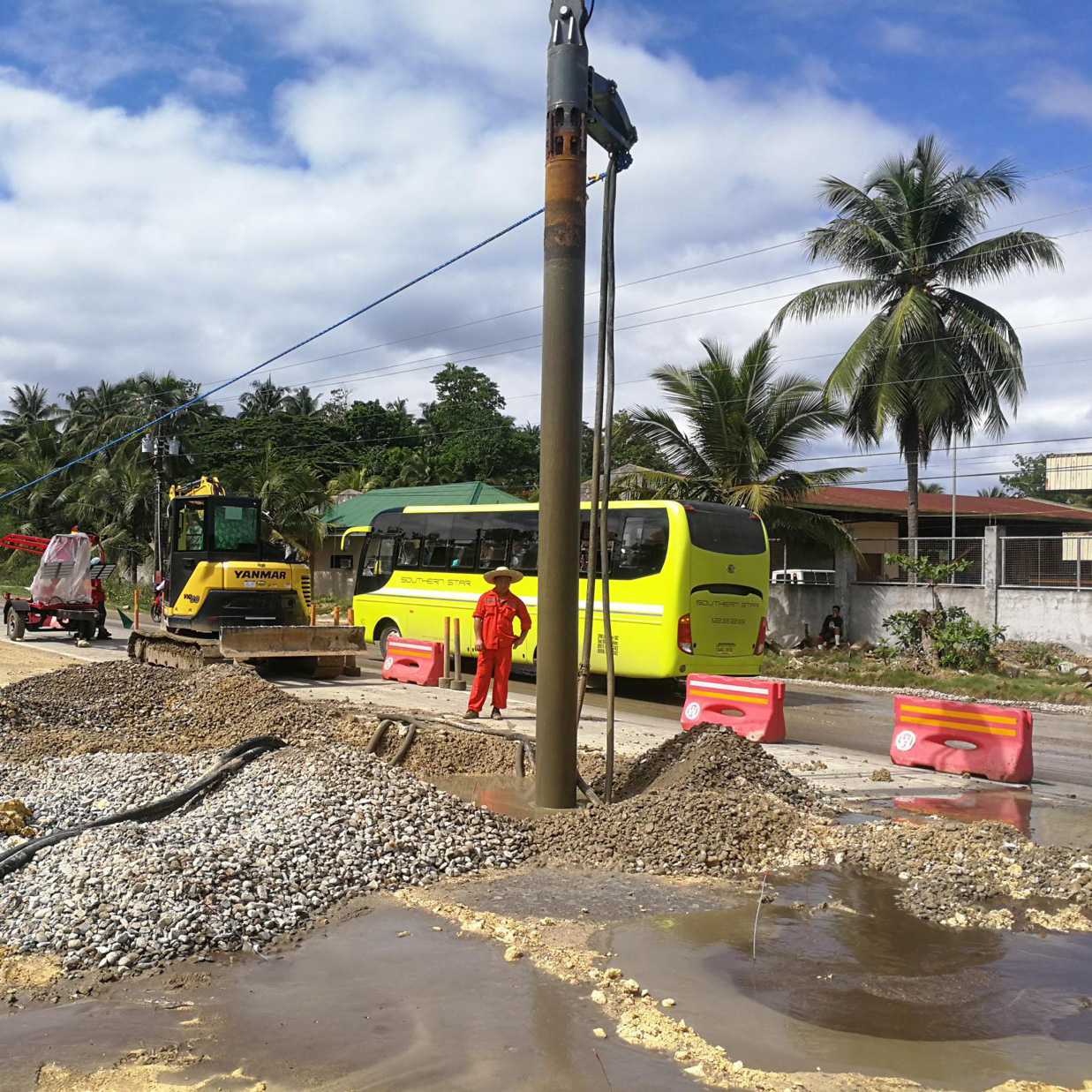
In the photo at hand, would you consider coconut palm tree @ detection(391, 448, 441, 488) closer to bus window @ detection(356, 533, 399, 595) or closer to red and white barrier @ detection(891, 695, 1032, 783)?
bus window @ detection(356, 533, 399, 595)

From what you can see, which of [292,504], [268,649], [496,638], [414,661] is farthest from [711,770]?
[292,504]

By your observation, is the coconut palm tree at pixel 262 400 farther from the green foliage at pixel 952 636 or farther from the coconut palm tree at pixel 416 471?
the green foliage at pixel 952 636

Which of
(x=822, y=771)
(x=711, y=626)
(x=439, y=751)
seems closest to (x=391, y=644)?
(x=711, y=626)

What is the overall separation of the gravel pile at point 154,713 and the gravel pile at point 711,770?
2.96 metres

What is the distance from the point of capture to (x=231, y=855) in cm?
599

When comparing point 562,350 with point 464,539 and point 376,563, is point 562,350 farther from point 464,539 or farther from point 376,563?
point 376,563

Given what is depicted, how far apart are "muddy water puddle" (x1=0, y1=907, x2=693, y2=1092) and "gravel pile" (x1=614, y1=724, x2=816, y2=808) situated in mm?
3098

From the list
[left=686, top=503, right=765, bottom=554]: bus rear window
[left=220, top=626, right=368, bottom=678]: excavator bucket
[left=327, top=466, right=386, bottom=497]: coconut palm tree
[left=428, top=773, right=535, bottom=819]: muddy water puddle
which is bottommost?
[left=428, top=773, right=535, bottom=819]: muddy water puddle

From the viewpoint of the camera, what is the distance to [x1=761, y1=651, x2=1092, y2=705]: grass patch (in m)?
18.5

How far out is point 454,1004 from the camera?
15.0ft

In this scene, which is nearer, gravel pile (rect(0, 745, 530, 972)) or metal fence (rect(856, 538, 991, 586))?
gravel pile (rect(0, 745, 530, 972))

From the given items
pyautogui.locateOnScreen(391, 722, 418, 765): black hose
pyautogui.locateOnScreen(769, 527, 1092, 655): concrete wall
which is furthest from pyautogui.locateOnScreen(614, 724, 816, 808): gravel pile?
pyautogui.locateOnScreen(769, 527, 1092, 655): concrete wall

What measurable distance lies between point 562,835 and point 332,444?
52149mm

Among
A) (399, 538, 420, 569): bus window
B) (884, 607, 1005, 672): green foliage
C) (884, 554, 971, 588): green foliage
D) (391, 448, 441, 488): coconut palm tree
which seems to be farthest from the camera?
(391, 448, 441, 488): coconut palm tree
